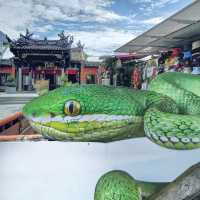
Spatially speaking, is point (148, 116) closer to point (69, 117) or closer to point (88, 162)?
point (69, 117)

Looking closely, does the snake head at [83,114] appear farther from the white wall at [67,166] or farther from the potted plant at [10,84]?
the potted plant at [10,84]

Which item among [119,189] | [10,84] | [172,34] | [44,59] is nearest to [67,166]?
[119,189]

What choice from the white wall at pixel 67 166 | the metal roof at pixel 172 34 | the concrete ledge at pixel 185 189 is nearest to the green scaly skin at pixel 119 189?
the concrete ledge at pixel 185 189

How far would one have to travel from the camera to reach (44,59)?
5.71ft

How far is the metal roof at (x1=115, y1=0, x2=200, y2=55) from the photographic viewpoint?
68.1 inches

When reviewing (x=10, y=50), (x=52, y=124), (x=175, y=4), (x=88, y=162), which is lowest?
(x=88, y=162)

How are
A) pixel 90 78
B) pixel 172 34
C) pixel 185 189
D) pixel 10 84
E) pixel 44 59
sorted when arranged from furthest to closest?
pixel 172 34 → pixel 44 59 → pixel 10 84 → pixel 90 78 → pixel 185 189

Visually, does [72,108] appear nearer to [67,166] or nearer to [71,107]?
[71,107]

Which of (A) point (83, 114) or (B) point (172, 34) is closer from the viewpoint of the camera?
(A) point (83, 114)

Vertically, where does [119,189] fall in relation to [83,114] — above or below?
below

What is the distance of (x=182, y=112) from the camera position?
481mm

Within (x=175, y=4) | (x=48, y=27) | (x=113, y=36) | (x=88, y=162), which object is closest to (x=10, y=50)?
(x=48, y=27)

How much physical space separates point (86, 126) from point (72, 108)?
0.09 ft

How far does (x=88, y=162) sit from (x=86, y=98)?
32cm
